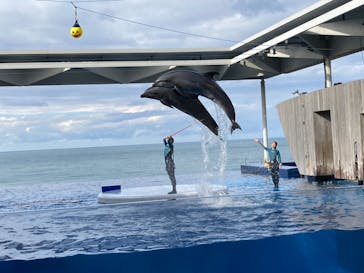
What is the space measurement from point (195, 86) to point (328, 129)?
7.12 metres

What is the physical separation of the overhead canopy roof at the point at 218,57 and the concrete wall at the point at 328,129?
1795 mm

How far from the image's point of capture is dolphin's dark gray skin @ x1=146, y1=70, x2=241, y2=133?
8.70 metres

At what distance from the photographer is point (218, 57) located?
19484mm

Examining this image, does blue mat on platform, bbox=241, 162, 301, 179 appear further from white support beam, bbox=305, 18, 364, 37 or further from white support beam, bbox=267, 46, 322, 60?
white support beam, bbox=305, 18, 364, 37

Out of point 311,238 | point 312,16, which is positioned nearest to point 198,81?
point 311,238

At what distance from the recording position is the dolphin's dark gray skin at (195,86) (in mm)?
8695

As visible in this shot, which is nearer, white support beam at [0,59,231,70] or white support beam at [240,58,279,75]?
white support beam at [0,59,231,70]

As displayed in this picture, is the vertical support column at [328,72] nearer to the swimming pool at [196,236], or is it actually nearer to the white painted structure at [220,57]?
the white painted structure at [220,57]

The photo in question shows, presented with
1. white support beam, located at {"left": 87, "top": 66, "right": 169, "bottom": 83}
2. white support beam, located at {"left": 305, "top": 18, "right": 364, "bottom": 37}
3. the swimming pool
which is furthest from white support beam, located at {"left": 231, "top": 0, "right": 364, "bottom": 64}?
A: the swimming pool

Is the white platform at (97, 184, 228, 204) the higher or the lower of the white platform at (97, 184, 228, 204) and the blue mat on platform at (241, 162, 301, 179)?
the lower

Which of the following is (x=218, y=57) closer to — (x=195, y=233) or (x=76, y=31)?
(x=76, y=31)

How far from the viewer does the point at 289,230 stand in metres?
6.59

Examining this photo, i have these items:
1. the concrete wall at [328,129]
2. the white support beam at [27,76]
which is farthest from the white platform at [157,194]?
the white support beam at [27,76]

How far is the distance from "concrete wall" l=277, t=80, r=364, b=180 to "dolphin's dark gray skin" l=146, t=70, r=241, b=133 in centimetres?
463
